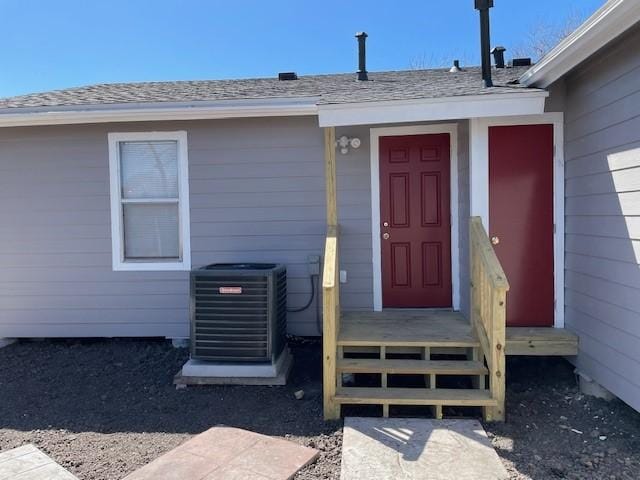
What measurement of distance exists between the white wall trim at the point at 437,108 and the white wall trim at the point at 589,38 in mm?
193

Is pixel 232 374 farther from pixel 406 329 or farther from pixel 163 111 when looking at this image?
pixel 163 111

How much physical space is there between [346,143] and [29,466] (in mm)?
3690

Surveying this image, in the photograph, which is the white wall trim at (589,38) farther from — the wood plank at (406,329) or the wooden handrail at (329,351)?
the wooden handrail at (329,351)

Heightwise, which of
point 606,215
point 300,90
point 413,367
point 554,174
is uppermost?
point 300,90

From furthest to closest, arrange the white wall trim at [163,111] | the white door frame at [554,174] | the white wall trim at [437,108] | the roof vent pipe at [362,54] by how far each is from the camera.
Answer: the roof vent pipe at [362,54] < the white wall trim at [163,111] < the white door frame at [554,174] < the white wall trim at [437,108]

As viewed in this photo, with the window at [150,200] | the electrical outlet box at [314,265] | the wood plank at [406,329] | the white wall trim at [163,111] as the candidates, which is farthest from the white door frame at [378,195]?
the window at [150,200]

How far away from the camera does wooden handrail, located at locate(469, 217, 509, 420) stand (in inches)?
127

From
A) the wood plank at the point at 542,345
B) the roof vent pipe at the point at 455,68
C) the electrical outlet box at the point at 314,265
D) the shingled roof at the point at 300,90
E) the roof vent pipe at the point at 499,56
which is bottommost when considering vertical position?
the wood plank at the point at 542,345

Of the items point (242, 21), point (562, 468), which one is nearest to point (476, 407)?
point (562, 468)

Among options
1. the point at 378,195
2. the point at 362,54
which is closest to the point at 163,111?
the point at 378,195

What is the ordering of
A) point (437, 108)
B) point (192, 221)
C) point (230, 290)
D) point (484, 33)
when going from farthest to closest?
point (192, 221)
point (484, 33)
point (230, 290)
point (437, 108)

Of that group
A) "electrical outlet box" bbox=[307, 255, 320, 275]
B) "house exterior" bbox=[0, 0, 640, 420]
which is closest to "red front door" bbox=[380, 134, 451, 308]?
"house exterior" bbox=[0, 0, 640, 420]

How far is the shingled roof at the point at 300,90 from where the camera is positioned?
4141 millimetres

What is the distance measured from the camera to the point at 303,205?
491 cm
